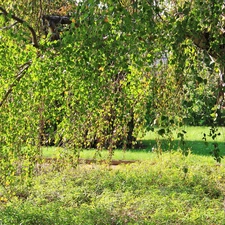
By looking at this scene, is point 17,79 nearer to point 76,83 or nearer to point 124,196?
point 76,83

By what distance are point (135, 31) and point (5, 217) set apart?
97.9 inches

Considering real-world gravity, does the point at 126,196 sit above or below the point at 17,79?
below

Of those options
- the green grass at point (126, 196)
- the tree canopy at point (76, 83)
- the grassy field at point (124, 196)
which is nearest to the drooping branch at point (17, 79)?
the tree canopy at point (76, 83)

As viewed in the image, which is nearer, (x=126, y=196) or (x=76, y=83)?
(x=76, y=83)

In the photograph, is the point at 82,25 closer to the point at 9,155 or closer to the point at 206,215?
the point at 9,155

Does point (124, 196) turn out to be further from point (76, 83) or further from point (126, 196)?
point (76, 83)

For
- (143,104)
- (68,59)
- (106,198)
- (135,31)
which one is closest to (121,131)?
(143,104)

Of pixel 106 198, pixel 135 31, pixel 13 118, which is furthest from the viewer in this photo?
pixel 106 198

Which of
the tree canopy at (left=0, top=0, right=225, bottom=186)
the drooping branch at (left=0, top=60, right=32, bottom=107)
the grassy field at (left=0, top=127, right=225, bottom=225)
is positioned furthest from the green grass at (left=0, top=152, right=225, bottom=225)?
the drooping branch at (left=0, top=60, right=32, bottom=107)

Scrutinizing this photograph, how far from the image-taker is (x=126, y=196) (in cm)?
616

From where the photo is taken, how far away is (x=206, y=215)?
527 cm

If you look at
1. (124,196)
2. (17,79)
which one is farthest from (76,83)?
(124,196)

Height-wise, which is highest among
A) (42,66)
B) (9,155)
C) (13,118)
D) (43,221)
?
(42,66)

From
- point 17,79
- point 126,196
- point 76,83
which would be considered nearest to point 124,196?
point 126,196
